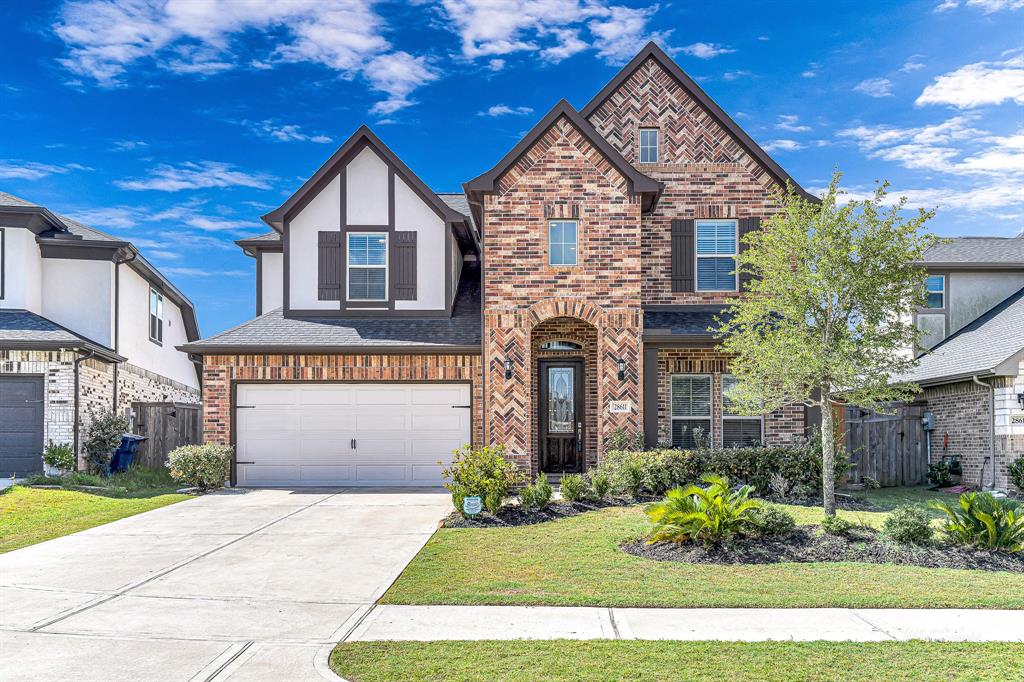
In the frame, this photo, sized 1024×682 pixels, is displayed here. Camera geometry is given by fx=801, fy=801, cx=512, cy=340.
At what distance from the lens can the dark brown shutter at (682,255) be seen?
672 inches

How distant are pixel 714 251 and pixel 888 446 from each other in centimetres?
570

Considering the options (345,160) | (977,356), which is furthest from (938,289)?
(345,160)

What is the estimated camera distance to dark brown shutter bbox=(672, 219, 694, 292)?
17078mm

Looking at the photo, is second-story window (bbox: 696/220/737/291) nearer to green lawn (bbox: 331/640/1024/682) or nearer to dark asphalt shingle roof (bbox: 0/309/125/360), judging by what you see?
green lawn (bbox: 331/640/1024/682)

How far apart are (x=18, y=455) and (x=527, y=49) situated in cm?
1401

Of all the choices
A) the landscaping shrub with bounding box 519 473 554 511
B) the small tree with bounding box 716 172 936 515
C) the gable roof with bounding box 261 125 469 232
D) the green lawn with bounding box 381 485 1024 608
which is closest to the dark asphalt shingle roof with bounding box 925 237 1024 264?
the small tree with bounding box 716 172 936 515

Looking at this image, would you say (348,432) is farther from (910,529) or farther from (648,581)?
(910,529)

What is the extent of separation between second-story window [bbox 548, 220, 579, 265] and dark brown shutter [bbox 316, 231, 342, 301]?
5.02 m

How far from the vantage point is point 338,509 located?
43.2 ft

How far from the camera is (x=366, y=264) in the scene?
58.5 ft

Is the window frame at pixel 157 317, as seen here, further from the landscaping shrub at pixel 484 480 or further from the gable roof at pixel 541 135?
the landscaping shrub at pixel 484 480

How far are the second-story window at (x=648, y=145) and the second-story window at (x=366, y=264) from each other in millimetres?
5957

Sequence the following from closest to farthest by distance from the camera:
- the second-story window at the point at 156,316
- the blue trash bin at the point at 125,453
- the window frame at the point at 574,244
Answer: the window frame at the point at 574,244, the blue trash bin at the point at 125,453, the second-story window at the point at 156,316

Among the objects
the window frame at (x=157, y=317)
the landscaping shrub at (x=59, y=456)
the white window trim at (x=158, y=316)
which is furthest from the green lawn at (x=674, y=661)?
the window frame at (x=157, y=317)
